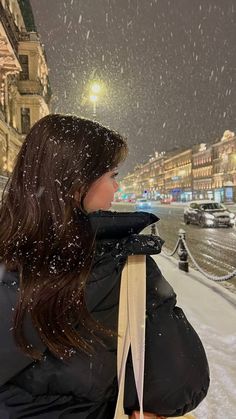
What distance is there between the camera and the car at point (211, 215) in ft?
86.7

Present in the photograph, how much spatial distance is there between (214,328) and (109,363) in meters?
4.96

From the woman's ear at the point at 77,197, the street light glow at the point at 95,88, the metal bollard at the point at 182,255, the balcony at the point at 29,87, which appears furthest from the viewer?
the balcony at the point at 29,87

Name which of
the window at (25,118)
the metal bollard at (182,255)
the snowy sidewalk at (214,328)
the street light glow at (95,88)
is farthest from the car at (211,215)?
the window at (25,118)

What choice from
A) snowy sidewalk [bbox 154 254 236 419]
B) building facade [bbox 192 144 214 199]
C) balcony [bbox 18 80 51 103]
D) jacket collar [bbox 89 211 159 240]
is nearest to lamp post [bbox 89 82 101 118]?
snowy sidewalk [bbox 154 254 236 419]

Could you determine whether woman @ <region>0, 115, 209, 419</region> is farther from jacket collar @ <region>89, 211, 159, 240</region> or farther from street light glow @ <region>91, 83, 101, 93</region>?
street light glow @ <region>91, 83, 101, 93</region>

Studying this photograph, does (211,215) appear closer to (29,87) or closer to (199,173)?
(29,87)

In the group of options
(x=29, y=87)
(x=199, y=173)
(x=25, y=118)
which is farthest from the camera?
(x=199, y=173)

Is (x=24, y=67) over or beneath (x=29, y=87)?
over

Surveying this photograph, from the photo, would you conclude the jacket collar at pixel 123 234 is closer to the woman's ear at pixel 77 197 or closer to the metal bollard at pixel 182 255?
the woman's ear at pixel 77 197

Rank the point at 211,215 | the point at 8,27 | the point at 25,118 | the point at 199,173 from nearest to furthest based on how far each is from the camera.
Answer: the point at 8,27, the point at 211,215, the point at 25,118, the point at 199,173

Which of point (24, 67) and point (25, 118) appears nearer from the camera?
point (25, 118)

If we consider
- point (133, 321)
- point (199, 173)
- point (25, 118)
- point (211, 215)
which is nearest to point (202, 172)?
point (199, 173)

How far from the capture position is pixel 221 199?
270ft

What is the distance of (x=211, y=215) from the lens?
26.5 meters
